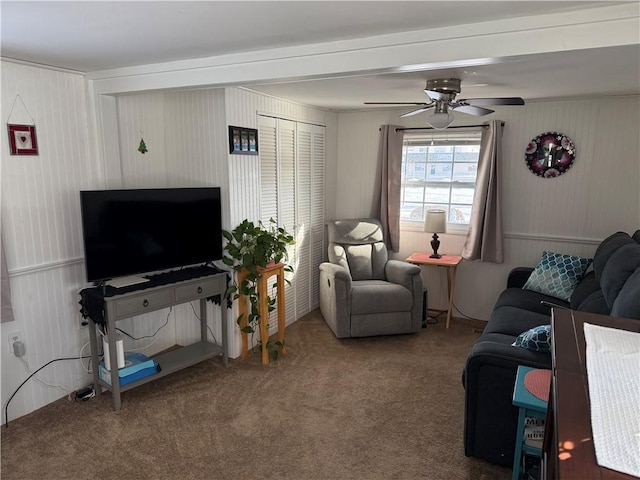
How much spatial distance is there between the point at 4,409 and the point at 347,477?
2137 millimetres

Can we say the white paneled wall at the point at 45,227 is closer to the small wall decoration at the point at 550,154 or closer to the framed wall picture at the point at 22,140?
the framed wall picture at the point at 22,140

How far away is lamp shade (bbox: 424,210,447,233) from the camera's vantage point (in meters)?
4.38

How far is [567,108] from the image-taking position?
157 inches

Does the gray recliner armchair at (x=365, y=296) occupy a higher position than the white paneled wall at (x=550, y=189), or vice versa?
the white paneled wall at (x=550, y=189)

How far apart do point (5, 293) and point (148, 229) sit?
2.93 feet

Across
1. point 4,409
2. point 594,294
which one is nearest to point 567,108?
point 594,294

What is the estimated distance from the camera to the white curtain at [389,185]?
4652 millimetres

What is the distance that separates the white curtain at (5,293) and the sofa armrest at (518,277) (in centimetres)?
392

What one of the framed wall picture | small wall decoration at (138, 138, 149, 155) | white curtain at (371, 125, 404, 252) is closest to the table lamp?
white curtain at (371, 125, 404, 252)

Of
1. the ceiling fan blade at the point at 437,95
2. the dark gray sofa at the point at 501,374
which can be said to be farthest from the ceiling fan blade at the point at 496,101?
the dark gray sofa at the point at 501,374

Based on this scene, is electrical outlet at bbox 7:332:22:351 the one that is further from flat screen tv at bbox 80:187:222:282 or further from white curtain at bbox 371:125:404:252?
white curtain at bbox 371:125:404:252

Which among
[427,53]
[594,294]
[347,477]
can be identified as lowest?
[347,477]

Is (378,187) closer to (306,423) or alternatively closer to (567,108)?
(567,108)

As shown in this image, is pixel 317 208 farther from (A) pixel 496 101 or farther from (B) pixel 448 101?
(A) pixel 496 101
